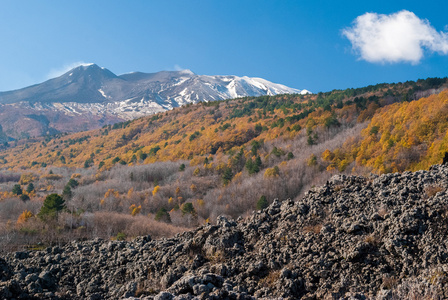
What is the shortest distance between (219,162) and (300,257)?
244 ft

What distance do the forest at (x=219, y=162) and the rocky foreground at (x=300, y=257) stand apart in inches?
591

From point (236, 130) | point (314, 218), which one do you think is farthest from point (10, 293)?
point (236, 130)

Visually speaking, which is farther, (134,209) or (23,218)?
(134,209)

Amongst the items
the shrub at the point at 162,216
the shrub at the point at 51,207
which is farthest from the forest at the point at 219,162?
the shrub at the point at 162,216

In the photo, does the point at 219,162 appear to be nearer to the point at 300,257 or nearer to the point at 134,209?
the point at 134,209

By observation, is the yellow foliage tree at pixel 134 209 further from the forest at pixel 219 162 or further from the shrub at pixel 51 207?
the shrub at pixel 51 207

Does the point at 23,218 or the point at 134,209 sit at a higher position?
the point at 23,218

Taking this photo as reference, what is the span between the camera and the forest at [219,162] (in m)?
39.2

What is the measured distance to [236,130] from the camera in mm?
102375

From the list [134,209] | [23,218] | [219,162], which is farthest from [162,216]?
[219,162]

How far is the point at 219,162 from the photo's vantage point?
277 ft

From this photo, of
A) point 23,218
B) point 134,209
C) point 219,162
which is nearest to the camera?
point 23,218

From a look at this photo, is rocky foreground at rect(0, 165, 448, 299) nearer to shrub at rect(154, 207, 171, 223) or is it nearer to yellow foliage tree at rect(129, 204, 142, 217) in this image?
shrub at rect(154, 207, 171, 223)

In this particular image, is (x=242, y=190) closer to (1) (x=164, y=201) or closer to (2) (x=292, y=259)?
(1) (x=164, y=201)
